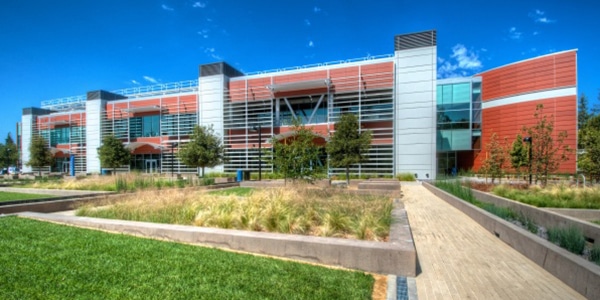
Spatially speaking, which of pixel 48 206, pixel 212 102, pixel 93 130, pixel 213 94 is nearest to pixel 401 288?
pixel 48 206

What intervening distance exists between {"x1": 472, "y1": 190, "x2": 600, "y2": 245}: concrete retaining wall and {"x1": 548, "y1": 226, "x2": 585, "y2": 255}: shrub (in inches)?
21.3

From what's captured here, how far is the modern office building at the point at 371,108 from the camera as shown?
26562 mm

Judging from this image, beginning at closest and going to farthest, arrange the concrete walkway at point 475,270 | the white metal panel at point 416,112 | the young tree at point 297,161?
1. the concrete walkway at point 475,270
2. the young tree at point 297,161
3. the white metal panel at point 416,112

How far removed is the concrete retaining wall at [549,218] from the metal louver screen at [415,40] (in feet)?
61.1

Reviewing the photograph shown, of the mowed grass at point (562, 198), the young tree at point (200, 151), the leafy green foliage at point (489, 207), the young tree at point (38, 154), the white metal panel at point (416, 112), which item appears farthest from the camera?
the young tree at point (38, 154)

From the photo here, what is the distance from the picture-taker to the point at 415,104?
26.4 meters

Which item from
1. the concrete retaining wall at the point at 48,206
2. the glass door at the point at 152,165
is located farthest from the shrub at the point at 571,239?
the glass door at the point at 152,165

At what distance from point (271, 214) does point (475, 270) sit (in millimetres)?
3897

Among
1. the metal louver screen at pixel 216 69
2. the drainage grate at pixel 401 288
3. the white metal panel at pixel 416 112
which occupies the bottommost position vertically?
the drainage grate at pixel 401 288

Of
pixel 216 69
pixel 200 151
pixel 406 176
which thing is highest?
pixel 216 69

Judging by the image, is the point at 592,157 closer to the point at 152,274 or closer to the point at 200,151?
the point at 152,274

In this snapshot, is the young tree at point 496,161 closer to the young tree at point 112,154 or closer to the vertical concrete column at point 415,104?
the vertical concrete column at point 415,104

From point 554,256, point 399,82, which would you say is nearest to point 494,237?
point 554,256

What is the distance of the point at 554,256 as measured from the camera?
14.4 ft
